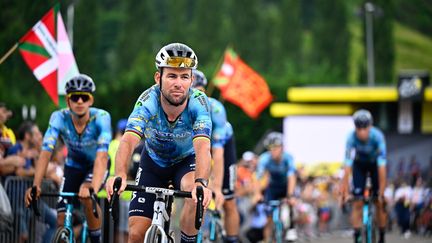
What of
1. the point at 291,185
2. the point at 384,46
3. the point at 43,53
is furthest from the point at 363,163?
the point at 384,46

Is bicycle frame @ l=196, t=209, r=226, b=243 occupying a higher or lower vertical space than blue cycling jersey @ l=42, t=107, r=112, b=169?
lower

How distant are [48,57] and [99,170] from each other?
433 centimetres

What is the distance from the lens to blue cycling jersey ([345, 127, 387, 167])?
1573cm

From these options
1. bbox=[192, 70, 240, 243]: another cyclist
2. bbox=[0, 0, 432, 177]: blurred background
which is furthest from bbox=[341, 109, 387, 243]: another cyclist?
bbox=[0, 0, 432, 177]: blurred background

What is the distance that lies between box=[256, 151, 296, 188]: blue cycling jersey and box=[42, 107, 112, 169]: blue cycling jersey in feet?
19.6

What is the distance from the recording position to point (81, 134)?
12.8 metres

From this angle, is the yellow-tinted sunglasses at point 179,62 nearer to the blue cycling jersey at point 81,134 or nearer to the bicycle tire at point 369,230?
the blue cycling jersey at point 81,134

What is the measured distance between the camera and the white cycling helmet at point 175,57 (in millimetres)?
9352

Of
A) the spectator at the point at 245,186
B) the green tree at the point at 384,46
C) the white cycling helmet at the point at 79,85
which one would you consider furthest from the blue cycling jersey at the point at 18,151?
the green tree at the point at 384,46

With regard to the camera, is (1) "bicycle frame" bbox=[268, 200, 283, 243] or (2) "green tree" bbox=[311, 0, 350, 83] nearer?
(1) "bicycle frame" bbox=[268, 200, 283, 243]

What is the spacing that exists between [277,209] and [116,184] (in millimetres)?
9803

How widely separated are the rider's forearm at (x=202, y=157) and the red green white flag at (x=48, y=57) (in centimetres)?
715

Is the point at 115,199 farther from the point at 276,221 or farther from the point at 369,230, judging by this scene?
the point at 276,221

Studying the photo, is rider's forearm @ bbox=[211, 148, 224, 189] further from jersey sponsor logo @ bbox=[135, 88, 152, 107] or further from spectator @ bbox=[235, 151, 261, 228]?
spectator @ bbox=[235, 151, 261, 228]
